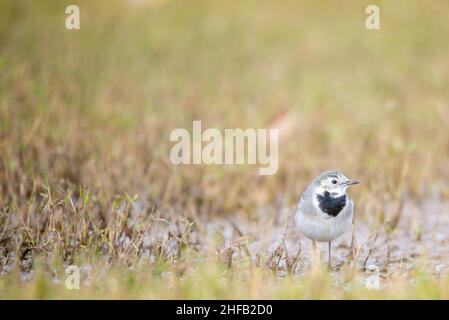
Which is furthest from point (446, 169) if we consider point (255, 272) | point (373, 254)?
point (255, 272)

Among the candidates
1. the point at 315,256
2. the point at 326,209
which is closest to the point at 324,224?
the point at 326,209

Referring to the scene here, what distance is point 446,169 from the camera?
22.2 feet

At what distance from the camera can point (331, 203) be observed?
14.8 feet

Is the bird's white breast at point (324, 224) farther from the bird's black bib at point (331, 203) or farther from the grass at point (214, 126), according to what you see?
the grass at point (214, 126)

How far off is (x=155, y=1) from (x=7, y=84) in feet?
13.7

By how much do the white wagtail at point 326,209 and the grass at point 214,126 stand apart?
0.51ft

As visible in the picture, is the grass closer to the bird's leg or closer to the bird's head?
the bird's leg

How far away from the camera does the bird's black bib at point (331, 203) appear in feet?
14.7

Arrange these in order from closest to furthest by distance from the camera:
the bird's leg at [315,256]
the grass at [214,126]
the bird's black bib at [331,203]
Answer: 1. the bird's leg at [315,256]
2. the grass at [214,126]
3. the bird's black bib at [331,203]

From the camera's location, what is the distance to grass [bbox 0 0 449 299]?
172 inches

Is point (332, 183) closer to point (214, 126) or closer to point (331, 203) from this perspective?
point (331, 203)

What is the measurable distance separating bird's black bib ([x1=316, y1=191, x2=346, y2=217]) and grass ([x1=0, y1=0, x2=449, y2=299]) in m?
0.26

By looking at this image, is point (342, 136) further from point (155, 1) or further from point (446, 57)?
point (155, 1)

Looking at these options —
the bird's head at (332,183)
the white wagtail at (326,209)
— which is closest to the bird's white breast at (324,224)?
the white wagtail at (326,209)
